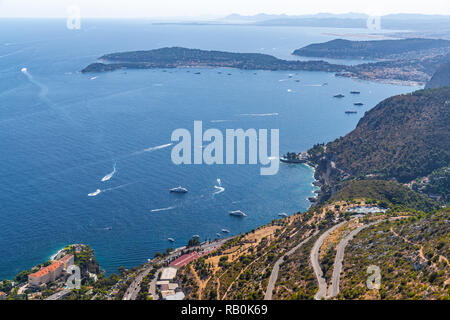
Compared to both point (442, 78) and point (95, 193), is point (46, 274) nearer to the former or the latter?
point (95, 193)

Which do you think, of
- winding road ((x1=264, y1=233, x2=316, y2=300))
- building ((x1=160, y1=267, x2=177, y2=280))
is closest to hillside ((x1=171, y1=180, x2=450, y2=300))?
winding road ((x1=264, y1=233, x2=316, y2=300))

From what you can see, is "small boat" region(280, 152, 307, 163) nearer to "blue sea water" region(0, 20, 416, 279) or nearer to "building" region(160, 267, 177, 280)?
"blue sea water" region(0, 20, 416, 279)

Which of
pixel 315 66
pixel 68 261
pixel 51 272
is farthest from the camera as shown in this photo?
pixel 315 66

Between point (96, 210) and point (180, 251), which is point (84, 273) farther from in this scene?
point (96, 210)

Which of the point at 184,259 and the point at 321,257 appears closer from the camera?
the point at 321,257

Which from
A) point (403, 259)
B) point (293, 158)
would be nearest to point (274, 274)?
point (403, 259)

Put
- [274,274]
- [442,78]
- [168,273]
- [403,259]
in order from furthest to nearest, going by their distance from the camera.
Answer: [442,78] < [168,273] < [274,274] < [403,259]

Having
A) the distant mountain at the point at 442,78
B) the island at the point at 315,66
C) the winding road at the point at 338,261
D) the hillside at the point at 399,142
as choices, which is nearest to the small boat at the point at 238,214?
the winding road at the point at 338,261
